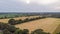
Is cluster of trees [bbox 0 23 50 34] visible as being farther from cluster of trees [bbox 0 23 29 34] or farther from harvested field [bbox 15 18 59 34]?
harvested field [bbox 15 18 59 34]

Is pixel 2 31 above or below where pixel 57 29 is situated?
below

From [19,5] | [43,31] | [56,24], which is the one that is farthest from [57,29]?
[19,5]

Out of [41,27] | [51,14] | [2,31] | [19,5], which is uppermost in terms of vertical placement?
[19,5]

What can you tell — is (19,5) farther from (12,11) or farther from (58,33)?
(58,33)

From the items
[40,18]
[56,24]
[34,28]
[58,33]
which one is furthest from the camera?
[40,18]

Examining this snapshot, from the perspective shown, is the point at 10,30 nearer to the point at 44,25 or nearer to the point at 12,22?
the point at 12,22

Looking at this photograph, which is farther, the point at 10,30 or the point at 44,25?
the point at 10,30

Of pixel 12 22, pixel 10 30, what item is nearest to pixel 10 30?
pixel 10 30

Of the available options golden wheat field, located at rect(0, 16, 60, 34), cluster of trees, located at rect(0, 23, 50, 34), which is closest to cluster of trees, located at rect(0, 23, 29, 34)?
cluster of trees, located at rect(0, 23, 50, 34)
